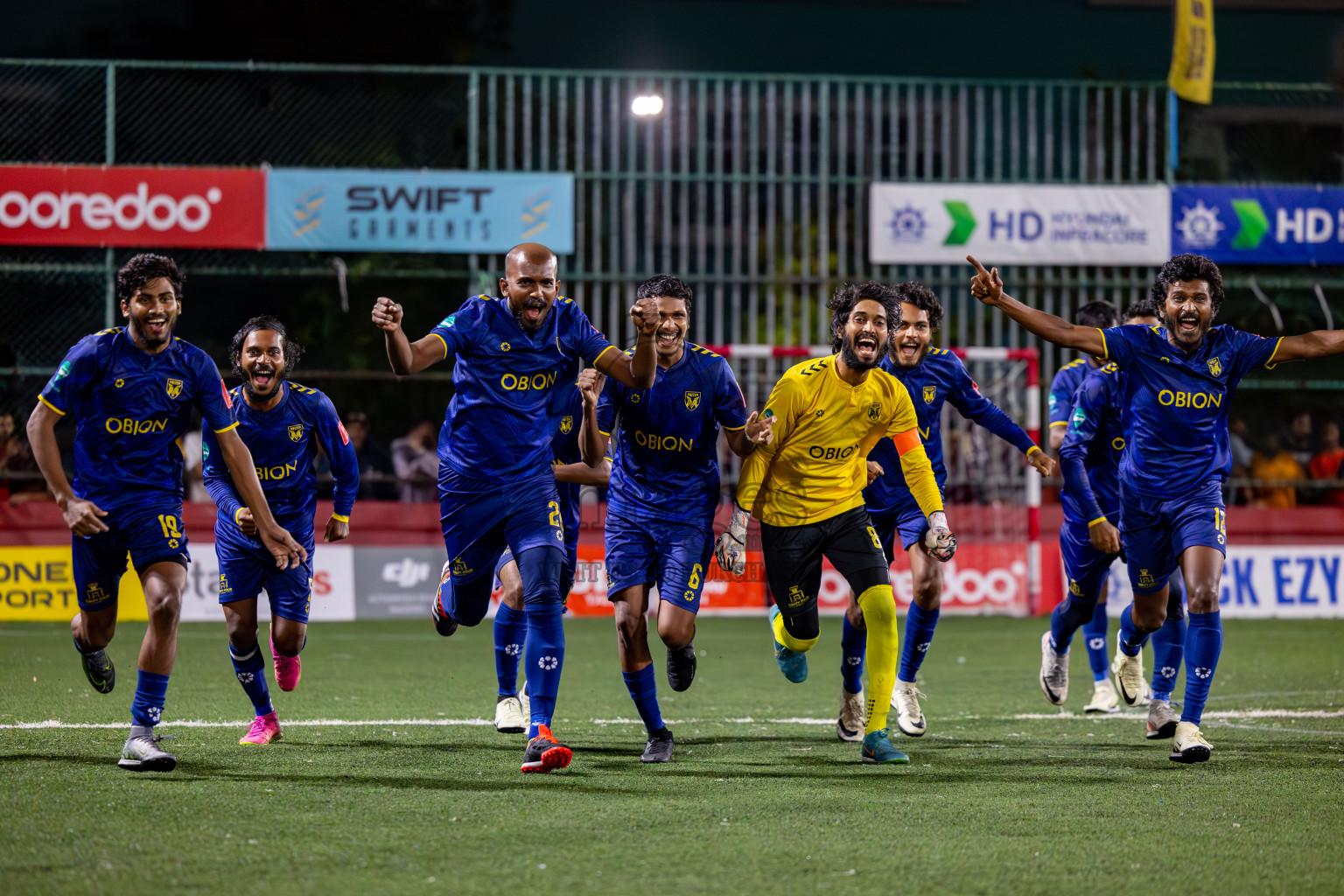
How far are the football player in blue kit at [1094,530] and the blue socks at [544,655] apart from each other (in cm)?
329

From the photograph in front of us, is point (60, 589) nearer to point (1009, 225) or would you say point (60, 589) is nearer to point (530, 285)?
point (530, 285)

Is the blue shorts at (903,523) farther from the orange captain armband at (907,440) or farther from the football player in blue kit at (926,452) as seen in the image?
the orange captain armband at (907,440)

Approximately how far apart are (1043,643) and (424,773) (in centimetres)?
406

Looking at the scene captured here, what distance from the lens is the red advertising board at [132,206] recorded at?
1680 centimetres

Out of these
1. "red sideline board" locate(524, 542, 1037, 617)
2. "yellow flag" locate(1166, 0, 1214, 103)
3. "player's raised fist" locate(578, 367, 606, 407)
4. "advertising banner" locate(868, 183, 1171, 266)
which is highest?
"yellow flag" locate(1166, 0, 1214, 103)

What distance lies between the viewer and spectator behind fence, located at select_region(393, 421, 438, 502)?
54.3 feet

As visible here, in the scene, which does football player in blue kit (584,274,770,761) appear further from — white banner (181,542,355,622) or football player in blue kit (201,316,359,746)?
white banner (181,542,355,622)

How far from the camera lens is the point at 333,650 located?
41.5ft

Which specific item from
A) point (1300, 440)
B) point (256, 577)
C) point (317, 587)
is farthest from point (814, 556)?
point (1300, 440)

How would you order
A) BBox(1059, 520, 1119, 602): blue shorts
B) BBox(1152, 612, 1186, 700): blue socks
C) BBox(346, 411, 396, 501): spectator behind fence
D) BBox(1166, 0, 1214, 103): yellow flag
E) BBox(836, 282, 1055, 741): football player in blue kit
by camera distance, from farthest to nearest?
1. BBox(1166, 0, 1214, 103): yellow flag
2. BBox(346, 411, 396, 501): spectator behind fence
3. BBox(1059, 520, 1119, 602): blue shorts
4. BBox(836, 282, 1055, 741): football player in blue kit
5. BBox(1152, 612, 1186, 700): blue socks

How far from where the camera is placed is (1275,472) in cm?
1797

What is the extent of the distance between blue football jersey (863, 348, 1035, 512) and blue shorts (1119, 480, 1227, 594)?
38.2 inches

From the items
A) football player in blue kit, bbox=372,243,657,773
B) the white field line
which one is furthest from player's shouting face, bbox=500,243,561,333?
the white field line

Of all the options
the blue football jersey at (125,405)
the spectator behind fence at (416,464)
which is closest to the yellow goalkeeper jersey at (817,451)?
the blue football jersey at (125,405)
